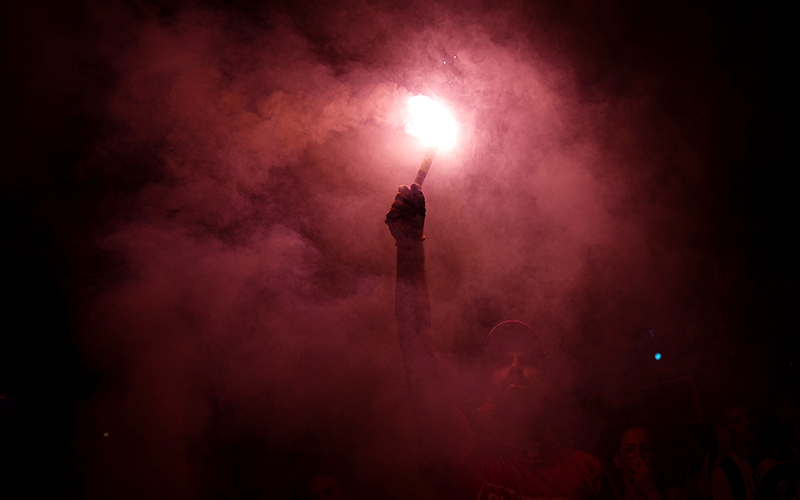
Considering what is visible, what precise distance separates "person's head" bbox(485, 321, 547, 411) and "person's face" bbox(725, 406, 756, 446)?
1.27 meters

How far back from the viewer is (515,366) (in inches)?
84.1

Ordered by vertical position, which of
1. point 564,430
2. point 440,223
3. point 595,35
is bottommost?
point 564,430

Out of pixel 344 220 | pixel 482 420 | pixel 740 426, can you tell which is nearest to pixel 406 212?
pixel 344 220

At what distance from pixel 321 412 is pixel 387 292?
873 millimetres

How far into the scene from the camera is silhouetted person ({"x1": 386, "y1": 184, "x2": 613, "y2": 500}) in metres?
1.87

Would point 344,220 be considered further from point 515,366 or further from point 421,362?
point 515,366

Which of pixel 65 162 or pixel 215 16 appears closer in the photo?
pixel 65 162

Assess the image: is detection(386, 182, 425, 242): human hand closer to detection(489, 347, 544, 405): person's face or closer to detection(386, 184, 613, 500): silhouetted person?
detection(386, 184, 613, 500): silhouetted person

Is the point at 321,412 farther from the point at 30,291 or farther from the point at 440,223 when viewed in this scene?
the point at 30,291

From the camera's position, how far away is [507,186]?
258 centimetres

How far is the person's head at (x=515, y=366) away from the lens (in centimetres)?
206

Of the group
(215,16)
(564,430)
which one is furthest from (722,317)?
(215,16)

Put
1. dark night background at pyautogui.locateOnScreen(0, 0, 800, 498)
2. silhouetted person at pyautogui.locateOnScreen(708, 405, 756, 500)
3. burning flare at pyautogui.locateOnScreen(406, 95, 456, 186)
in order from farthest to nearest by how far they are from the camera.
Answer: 1. burning flare at pyautogui.locateOnScreen(406, 95, 456, 186)
2. silhouetted person at pyautogui.locateOnScreen(708, 405, 756, 500)
3. dark night background at pyautogui.locateOnScreen(0, 0, 800, 498)

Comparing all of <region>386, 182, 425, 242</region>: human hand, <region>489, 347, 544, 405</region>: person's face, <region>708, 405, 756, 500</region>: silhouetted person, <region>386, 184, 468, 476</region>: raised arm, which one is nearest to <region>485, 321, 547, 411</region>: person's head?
<region>489, 347, 544, 405</region>: person's face
